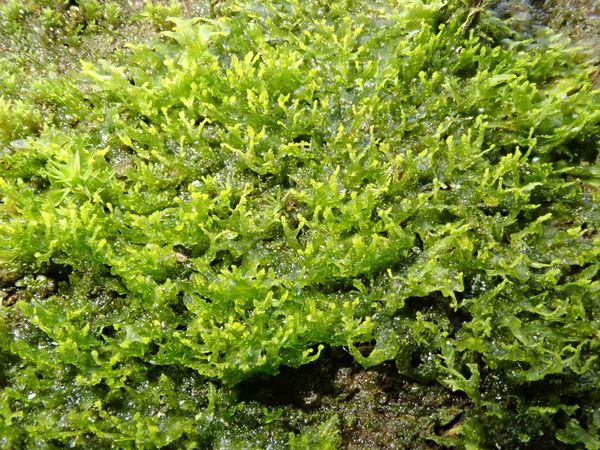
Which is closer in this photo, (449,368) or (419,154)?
(449,368)

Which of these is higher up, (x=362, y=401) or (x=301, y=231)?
(x=301, y=231)

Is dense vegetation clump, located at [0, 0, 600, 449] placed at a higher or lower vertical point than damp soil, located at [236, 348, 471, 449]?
higher

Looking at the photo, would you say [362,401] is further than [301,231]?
No

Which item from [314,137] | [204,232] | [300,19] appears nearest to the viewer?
[204,232]

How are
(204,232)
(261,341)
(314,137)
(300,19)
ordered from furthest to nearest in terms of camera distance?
1. (300,19)
2. (314,137)
3. (204,232)
4. (261,341)

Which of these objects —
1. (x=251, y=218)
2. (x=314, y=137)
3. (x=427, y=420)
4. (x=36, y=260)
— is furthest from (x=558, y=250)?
(x=36, y=260)

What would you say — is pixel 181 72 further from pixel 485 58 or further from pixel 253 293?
pixel 485 58

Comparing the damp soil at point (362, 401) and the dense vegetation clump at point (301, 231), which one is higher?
the dense vegetation clump at point (301, 231)

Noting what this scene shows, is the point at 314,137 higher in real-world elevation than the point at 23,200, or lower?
higher
